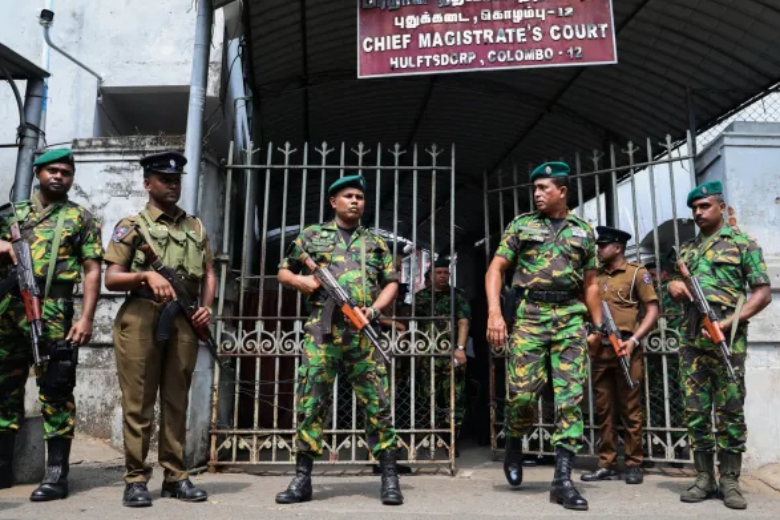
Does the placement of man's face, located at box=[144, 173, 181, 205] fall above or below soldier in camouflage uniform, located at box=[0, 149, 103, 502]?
above

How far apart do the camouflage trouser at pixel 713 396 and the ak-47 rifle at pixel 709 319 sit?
7 cm

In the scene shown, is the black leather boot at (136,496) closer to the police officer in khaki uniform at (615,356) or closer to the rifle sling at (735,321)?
the police officer in khaki uniform at (615,356)

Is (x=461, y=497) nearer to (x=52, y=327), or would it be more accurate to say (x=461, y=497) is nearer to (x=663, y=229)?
(x=52, y=327)

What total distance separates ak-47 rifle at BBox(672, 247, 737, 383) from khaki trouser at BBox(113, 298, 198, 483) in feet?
9.51

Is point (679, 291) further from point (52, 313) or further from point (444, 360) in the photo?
point (52, 313)

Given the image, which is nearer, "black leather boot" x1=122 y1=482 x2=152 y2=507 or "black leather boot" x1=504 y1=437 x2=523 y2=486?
"black leather boot" x1=122 y1=482 x2=152 y2=507

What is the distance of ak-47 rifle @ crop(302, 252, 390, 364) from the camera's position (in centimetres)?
367

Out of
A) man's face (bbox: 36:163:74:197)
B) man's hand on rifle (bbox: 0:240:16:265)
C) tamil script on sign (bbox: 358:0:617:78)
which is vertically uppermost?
tamil script on sign (bbox: 358:0:617:78)

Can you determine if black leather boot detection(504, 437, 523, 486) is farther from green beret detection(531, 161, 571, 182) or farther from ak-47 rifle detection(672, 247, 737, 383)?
green beret detection(531, 161, 571, 182)

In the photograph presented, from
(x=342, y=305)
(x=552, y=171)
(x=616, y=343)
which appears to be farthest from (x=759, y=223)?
(x=342, y=305)

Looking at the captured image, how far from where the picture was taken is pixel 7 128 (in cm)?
771

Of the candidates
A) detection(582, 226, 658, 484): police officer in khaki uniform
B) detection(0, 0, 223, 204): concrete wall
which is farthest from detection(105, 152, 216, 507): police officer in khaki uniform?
detection(0, 0, 223, 204): concrete wall

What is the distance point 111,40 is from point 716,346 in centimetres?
755

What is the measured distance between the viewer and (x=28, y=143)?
507cm
